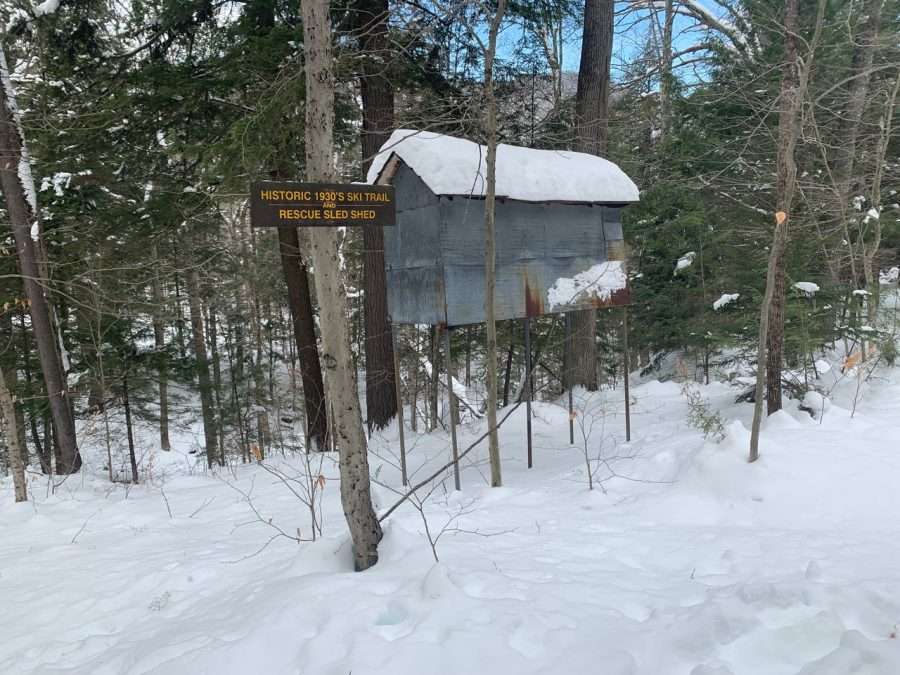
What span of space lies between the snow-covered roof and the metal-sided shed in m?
0.01

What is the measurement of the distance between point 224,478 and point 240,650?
5.99 metres

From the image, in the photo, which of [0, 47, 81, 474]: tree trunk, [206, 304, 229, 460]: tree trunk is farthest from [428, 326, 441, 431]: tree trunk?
[206, 304, 229, 460]: tree trunk

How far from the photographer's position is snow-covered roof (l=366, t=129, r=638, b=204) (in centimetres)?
488

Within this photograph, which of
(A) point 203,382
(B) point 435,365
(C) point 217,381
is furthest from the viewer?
(C) point 217,381

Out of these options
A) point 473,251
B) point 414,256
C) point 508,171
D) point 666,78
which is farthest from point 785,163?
point 666,78

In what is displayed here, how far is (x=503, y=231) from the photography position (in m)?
5.43

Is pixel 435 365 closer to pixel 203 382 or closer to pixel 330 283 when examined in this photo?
pixel 330 283

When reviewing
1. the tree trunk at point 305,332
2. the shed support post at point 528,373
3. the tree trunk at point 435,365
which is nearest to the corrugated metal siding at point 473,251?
the shed support post at point 528,373

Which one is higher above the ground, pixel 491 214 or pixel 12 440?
pixel 491 214

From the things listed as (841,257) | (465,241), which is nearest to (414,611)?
(465,241)

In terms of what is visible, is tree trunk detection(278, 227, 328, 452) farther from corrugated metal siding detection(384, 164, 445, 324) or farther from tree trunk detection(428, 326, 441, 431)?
corrugated metal siding detection(384, 164, 445, 324)

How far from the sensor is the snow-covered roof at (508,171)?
4883 mm

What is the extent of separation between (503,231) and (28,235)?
6.91 m

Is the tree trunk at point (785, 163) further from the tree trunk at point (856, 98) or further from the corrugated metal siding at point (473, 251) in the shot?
the tree trunk at point (856, 98)
